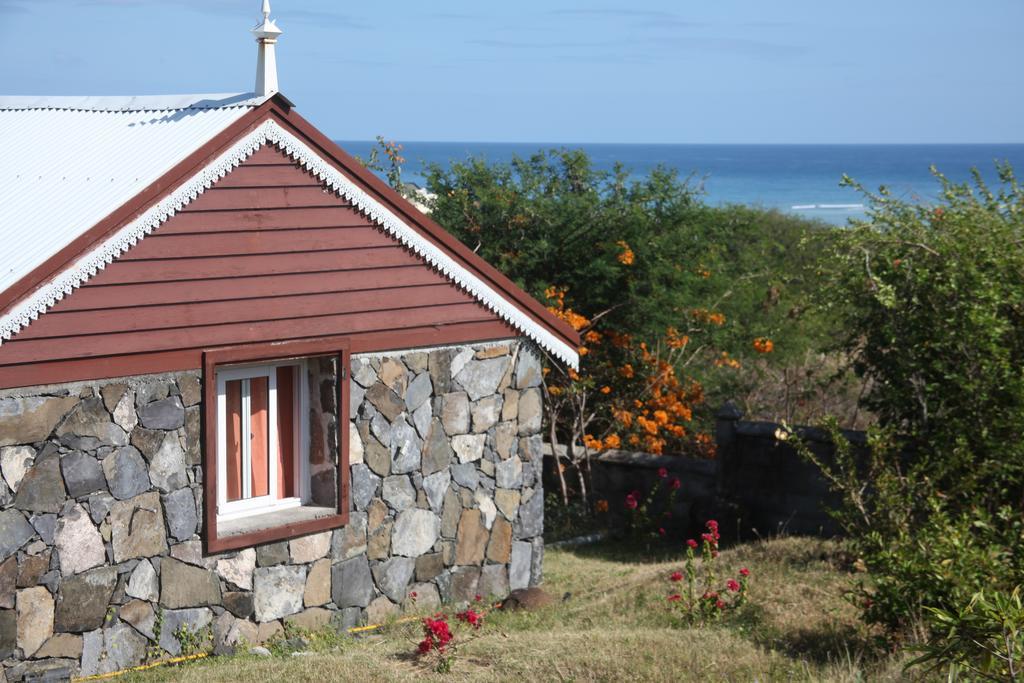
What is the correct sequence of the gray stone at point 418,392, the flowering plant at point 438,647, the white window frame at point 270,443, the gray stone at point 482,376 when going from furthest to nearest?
Result: the gray stone at point 482,376 < the gray stone at point 418,392 < the white window frame at point 270,443 < the flowering plant at point 438,647

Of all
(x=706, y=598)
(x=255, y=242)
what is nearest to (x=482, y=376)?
(x=255, y=242)

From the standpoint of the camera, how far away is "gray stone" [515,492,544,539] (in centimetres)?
1174

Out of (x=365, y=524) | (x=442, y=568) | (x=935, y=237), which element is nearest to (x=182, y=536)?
(x=365, y=524)

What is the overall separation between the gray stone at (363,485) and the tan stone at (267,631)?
3.93ft

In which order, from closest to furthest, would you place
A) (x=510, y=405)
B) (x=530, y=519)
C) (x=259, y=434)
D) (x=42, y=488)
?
(x=42, y=488)
(x=259, y=434)
(x=510, y=405)
(x=530, y=519)

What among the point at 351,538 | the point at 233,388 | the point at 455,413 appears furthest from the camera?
the point at 455,413

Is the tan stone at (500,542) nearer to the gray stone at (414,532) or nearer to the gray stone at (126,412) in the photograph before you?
the gray stone at (414,532)

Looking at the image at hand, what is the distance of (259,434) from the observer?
996 centimetres

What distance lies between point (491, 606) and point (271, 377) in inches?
123

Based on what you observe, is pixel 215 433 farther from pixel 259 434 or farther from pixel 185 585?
pixel 185 585

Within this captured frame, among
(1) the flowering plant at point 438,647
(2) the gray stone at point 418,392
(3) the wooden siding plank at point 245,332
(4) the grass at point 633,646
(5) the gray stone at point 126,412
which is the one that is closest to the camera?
(3) the wooden siding plank at point 245,332

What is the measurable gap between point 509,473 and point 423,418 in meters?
1.25

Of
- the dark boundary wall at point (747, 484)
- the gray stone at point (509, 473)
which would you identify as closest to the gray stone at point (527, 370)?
the gray stone at point (509, 473)

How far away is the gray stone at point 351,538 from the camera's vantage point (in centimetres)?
1028
